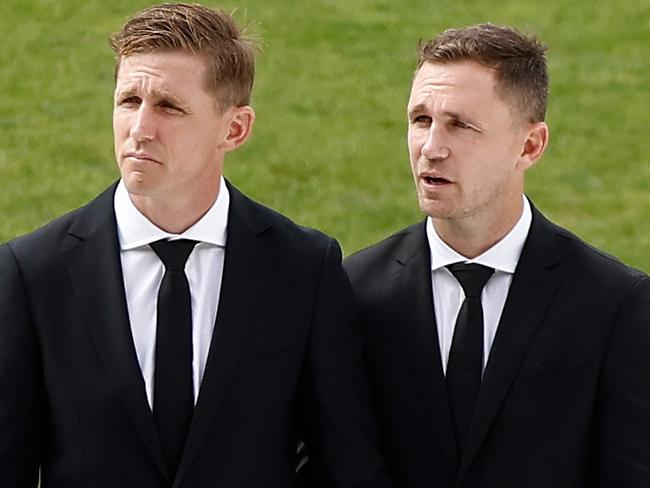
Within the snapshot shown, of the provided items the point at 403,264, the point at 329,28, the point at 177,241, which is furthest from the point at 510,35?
the point at 329,28

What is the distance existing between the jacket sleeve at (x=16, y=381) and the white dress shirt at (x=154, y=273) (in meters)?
0.30

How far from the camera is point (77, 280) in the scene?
5.26 meters

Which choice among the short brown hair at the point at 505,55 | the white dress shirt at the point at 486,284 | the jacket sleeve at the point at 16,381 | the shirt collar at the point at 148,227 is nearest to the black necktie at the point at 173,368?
the shirt collar at the point at 148,227

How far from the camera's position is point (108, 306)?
17.2ft

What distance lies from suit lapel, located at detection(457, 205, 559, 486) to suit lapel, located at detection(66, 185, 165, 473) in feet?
3.12

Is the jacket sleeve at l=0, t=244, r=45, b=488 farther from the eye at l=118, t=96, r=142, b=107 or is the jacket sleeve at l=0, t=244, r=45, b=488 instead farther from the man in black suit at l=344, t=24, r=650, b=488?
the man in black suit at l=344, t=24, r=650, b=488

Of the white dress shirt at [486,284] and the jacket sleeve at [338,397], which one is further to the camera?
the white dress shirt at [486,284]

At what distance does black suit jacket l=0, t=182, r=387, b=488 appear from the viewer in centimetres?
518

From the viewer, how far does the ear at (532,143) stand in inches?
221

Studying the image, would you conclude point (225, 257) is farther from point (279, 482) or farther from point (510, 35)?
point (510, 35)

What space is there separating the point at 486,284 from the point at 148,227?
40.9 inches

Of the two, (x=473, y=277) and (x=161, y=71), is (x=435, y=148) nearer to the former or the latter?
(x=473, y=277)

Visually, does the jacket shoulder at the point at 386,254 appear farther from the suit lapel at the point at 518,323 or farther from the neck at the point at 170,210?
the neck at the point at 170,210

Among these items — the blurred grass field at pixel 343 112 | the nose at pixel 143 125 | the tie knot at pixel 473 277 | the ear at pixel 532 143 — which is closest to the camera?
the nose at pixel 143 125
